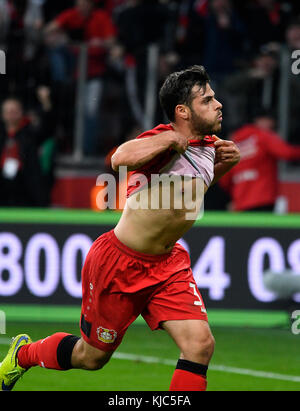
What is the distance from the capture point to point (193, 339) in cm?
602

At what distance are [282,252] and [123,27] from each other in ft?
13.2

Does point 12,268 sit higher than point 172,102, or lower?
lower

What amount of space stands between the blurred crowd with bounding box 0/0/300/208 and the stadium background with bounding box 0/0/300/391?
0.06 feet

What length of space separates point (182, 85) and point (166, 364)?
3364mm

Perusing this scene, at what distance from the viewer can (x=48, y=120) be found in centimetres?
1224

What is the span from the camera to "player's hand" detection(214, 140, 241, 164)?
21.5 feet

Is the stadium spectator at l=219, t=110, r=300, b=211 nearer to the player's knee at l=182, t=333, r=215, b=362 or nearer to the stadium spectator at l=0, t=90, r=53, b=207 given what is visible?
the stadium spectator at l=0, t=90, r=53, b=207

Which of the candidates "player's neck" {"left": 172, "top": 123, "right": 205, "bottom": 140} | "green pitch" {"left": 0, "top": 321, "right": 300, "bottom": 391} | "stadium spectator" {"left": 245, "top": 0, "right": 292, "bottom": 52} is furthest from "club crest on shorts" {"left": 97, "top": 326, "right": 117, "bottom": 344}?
"stadium spectator" {"left": 245, "top": 0, "right": 292, "bottom": 52}

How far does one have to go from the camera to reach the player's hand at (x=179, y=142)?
5.82 m

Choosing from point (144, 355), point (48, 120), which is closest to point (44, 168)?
point (48, 120)

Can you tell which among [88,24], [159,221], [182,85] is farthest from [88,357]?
[88,24]

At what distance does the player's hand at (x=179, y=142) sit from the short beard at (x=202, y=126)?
0.36 metres

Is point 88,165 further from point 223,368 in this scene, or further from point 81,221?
point 223,368

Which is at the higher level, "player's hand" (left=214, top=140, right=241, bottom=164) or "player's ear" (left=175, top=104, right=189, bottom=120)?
"player's ear" (left=175, top=104, right=189, bottom=120)
